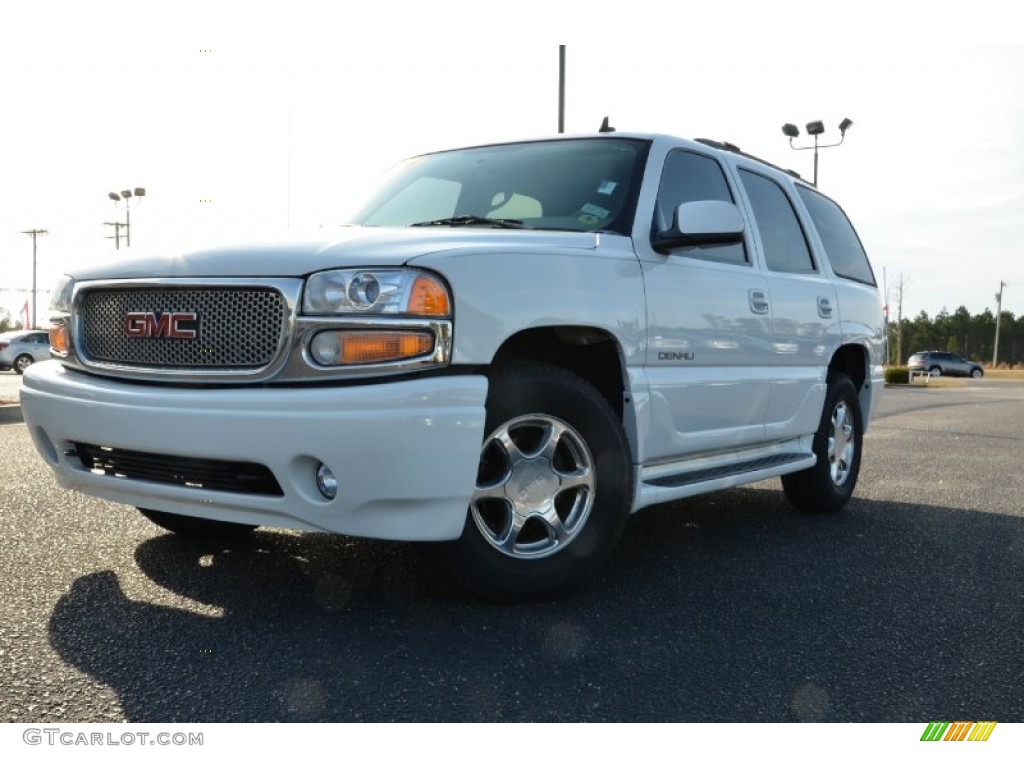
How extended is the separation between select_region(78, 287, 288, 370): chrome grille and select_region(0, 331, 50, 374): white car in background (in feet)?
94.4

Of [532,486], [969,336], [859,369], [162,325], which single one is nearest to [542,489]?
[532,486]

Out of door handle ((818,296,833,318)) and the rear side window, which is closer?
door handle ((818,296,833,318))

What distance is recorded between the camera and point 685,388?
14.2ft

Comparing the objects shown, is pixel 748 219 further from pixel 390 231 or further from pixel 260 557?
pixel 260 557

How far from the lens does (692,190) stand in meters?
4.82

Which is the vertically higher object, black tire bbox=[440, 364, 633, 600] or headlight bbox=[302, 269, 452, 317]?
headlight bbox=[302, 269, 452, 317]

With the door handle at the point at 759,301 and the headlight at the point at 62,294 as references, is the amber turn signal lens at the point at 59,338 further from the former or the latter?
the door handle at the point at 759,301

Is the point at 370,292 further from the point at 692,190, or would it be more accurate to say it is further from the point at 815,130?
the point at 815,130

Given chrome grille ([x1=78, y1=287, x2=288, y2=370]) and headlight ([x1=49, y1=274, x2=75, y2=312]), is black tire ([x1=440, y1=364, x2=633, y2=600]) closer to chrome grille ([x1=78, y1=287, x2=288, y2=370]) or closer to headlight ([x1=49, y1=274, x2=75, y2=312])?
chrome grille ([x1=78, y1=287, x2=288, y2=370])

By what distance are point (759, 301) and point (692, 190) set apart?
619mm

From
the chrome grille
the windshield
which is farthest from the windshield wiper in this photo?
the chrome grille

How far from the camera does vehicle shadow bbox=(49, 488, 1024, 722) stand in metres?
2.72
